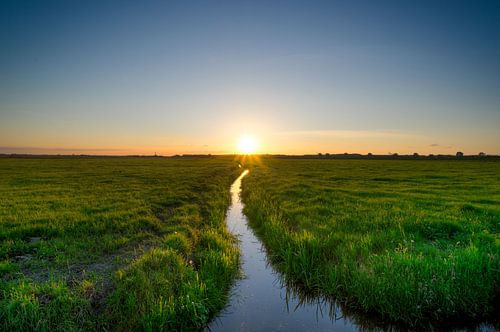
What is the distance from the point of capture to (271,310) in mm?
7855

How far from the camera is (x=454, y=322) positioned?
693 cm

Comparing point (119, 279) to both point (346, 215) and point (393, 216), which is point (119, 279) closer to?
point (346, 215)

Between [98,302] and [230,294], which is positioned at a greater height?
[98,302]

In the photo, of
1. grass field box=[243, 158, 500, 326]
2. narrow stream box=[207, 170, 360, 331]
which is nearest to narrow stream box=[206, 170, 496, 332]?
narrow stream box=[207, 170, 360, 331]

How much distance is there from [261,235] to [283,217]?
6.57 ft

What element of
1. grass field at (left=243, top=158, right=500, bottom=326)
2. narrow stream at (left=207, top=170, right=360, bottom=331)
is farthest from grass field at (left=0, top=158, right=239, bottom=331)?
grass field at (left=243, top=158, right=500, bottom=326)

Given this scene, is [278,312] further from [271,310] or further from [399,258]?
[399,258]

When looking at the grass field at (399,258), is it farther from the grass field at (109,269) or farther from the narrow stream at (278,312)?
the grass field at (109,269)

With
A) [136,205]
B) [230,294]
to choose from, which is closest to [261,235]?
[230,294]

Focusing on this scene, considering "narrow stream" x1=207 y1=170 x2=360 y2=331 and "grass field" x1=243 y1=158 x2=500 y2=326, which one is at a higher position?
"grass field" x1=243 y1=158 x2=500 y2=326

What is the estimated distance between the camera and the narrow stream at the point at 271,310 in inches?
281

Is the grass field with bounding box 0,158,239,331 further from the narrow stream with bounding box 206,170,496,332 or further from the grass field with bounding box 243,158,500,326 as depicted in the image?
the grass field with bounding box 243,158,500,326

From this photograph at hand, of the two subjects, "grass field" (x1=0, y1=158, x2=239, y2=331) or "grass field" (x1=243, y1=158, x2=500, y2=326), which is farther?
"grass field" (x1=243, y1=158, x2=500, y2=326)

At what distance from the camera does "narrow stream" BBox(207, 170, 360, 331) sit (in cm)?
712
